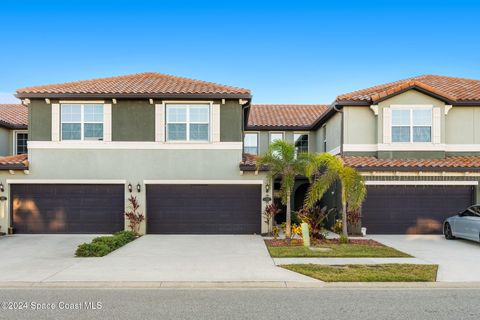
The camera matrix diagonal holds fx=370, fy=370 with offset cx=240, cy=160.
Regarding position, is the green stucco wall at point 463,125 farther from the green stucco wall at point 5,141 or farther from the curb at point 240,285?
the green stucco wall at point 5,141

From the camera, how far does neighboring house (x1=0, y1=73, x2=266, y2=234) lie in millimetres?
15227

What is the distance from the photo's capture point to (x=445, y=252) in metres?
11.2

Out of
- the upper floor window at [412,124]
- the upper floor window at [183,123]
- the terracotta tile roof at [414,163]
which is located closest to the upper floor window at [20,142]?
the upper floor window at [183,123]

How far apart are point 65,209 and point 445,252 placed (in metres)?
14.0

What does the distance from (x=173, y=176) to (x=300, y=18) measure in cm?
1042

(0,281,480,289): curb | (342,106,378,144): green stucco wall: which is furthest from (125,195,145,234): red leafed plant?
(342,106,378,144): green stucco wall

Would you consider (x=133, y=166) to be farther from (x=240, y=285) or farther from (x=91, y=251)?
(x=240, y=285)

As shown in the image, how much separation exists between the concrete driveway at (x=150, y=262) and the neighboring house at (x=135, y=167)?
63.0 inches

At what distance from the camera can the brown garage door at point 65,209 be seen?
50.0 ft
